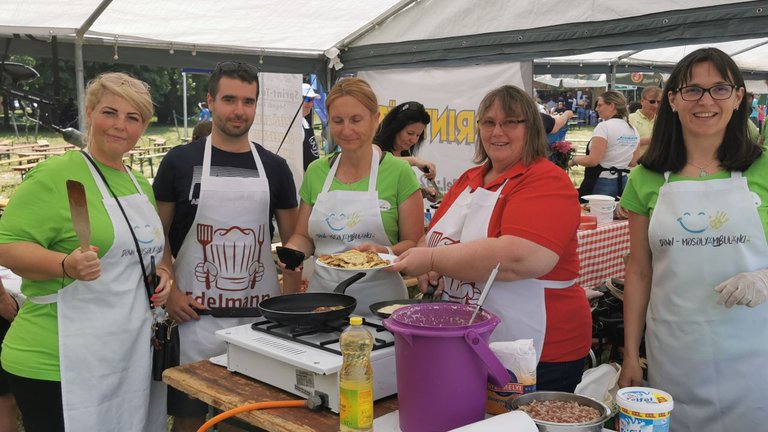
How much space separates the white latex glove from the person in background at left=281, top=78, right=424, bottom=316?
1.18 m

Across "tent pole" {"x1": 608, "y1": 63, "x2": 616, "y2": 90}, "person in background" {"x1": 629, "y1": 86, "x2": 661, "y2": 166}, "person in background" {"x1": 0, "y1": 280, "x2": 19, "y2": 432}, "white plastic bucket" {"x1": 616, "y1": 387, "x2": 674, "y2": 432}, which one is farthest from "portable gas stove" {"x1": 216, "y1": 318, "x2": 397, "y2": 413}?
"tent pole" {"x1": 608, "y1": 63, "x2": 616, "y2": 90}

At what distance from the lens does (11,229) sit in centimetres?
205

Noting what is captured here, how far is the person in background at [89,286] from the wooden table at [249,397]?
1.27 ft

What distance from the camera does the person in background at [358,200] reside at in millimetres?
2471

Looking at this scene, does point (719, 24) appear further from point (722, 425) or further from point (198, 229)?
point (198, 229)

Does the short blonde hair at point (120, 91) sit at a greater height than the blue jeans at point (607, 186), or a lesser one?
greater

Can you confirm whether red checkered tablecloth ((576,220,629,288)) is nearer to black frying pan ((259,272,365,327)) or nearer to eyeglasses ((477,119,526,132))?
eyeglasses ((477,119,526,132))

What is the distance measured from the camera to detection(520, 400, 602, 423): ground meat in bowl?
1.33 metres

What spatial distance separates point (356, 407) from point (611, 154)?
19.9 feet

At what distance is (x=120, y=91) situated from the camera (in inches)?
87.9

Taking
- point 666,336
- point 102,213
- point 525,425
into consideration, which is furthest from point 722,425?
point 102,213

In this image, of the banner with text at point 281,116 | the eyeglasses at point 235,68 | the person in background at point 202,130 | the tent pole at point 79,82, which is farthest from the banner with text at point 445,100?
the eyeglasses at point 235,68

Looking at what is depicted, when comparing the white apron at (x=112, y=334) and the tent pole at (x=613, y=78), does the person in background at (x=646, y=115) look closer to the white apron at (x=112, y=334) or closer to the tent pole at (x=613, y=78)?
the tent pole at (x=613, y=78)

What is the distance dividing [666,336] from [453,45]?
4.27 metres
